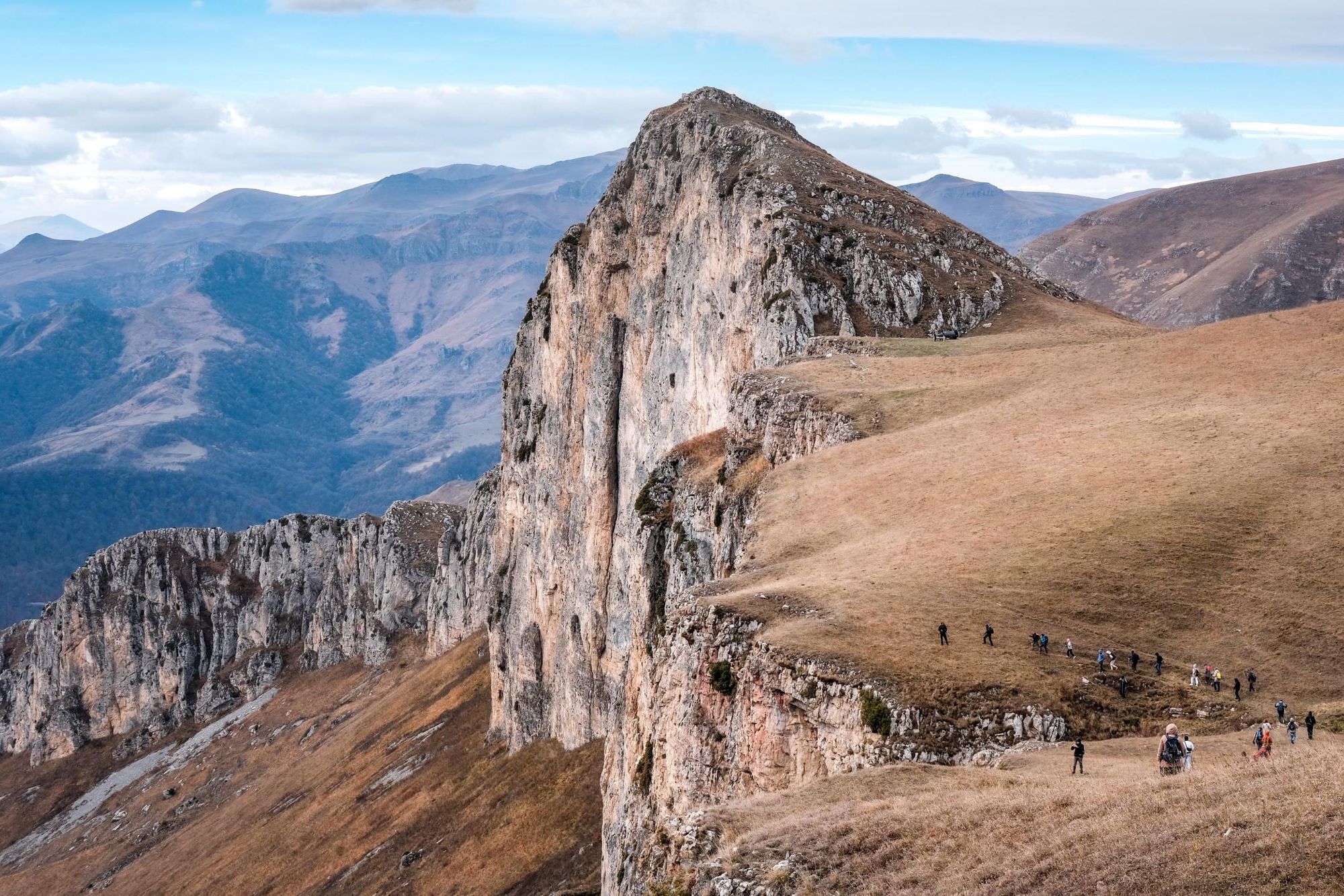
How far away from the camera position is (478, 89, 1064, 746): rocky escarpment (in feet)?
342

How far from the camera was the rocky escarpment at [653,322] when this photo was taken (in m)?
104

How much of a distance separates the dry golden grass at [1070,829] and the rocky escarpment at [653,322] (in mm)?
51441

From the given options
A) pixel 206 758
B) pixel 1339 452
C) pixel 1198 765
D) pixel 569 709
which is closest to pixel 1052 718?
pixel 1198 765

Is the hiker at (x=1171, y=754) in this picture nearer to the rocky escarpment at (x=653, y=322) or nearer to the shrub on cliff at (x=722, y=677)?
the shrub on cliff at (x=722, y=677)

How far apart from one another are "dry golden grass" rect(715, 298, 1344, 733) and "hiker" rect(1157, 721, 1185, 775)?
23.3ft

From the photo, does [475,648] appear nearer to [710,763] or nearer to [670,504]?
[670,504]

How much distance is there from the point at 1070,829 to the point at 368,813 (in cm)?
12524

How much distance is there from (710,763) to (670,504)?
146 ft

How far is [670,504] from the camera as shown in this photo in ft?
282

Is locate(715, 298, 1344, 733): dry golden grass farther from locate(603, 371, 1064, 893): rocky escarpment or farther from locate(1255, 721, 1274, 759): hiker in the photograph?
locate(1255, 721, 1274, 759): hiker

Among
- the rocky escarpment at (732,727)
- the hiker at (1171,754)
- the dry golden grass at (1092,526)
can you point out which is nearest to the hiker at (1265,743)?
the hiker at (1171,754)

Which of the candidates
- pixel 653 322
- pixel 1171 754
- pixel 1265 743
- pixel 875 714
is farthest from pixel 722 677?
pixel 653 322

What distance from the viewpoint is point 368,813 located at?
13638 centimetres

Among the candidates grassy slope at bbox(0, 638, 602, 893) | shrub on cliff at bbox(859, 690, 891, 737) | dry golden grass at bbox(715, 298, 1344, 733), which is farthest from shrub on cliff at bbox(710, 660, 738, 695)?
grassy slope at bbox(0, 638, 602, 893)
